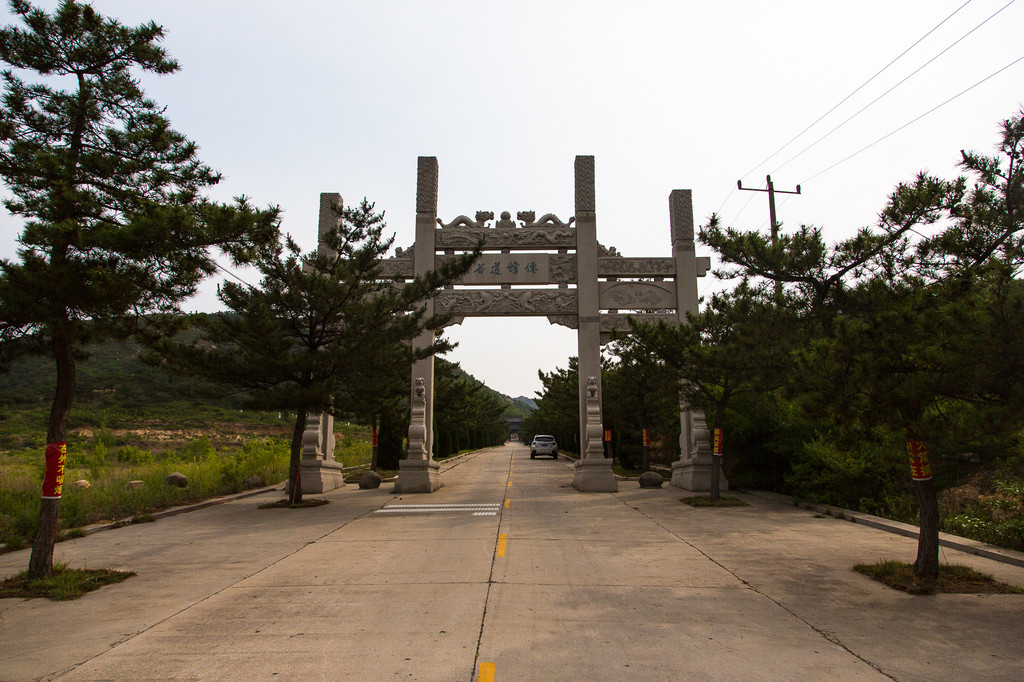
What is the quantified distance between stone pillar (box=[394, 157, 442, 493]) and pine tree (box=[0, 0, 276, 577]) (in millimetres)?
11597

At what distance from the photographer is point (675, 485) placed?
22.0 meters

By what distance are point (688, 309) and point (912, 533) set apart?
11.5 metres

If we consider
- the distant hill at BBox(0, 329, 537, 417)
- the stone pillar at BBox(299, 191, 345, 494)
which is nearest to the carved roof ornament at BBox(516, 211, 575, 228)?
the stone pillar at BBox(299, 191, 345, 494)

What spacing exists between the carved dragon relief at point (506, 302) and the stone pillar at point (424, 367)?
26.9 inches

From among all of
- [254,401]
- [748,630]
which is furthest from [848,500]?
[254,401]

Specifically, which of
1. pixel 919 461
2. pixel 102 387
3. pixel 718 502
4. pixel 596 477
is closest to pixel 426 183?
pixel 596 477

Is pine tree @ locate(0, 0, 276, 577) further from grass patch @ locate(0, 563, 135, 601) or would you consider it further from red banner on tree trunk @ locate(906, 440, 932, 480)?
red banner on tree trunk @ locate(906, 440, 932, 480)

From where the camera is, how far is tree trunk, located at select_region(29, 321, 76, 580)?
7613 mm

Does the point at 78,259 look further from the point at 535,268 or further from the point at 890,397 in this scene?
the point at 535,268

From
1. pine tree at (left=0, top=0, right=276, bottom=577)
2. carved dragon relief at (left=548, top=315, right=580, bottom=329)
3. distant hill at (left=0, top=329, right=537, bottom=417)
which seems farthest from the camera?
distant hill at (left=0, top=329, right=537, bottom=417)

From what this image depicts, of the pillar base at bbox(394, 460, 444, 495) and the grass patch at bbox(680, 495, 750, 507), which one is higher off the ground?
the pillar base at bbox(394, 460, 444, 495)

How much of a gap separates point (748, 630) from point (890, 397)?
303 centimetres

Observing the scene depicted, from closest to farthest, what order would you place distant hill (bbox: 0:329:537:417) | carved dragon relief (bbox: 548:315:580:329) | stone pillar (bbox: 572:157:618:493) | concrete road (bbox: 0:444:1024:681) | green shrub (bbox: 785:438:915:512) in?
concrete road (bbox: 0:444:1024:681) → green shrub (bbox: 785:438:915:512) → stone pillar (bbox: 572:157:618:493) → carved dragon relief (bbox: 548:315:580:329) → distant hill (bbox: 0:329:537:417)

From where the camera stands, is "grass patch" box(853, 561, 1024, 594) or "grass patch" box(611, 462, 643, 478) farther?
"grass patch" box(611, 462, 643, 478)
